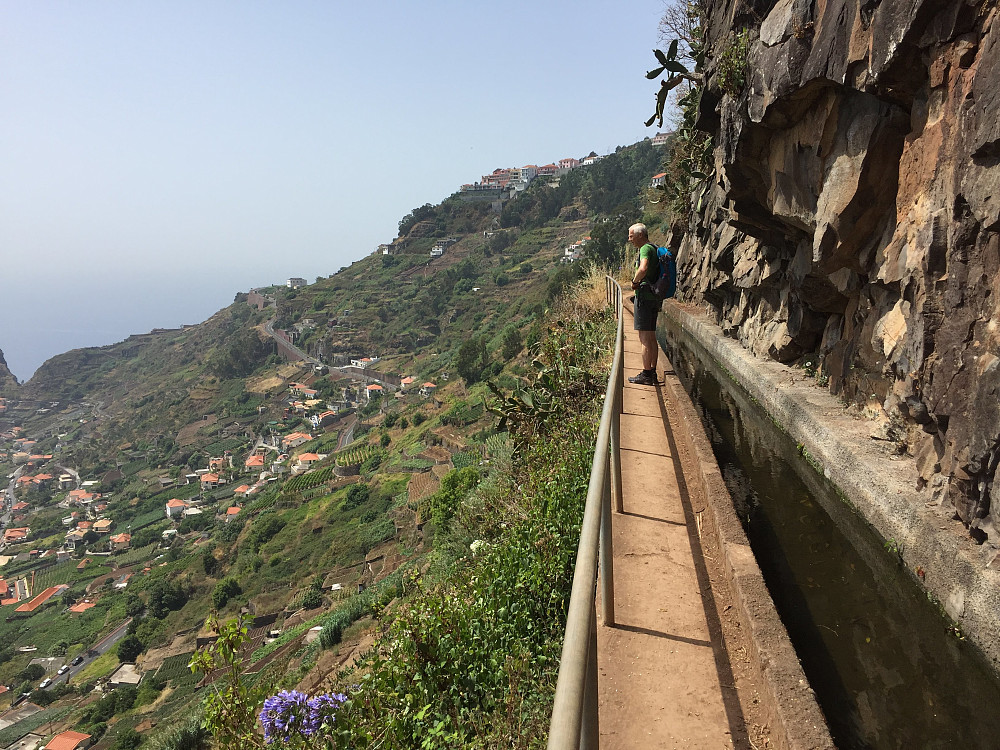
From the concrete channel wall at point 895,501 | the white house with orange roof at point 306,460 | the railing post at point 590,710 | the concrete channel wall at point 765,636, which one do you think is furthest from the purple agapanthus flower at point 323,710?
the white house with orange roof at point 306,460

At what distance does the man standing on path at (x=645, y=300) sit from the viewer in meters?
5.85

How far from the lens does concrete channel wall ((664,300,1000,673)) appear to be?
2.93 metres

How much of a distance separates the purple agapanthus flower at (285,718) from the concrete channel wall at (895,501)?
3.52m

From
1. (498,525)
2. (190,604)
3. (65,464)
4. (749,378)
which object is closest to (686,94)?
(749,378)

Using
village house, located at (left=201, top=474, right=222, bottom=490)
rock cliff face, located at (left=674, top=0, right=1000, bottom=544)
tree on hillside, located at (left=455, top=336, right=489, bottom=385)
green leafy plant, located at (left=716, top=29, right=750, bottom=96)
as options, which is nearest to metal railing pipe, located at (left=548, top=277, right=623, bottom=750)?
rock cliff face, located at (left=674, top=0, right=1000, bottom=544)

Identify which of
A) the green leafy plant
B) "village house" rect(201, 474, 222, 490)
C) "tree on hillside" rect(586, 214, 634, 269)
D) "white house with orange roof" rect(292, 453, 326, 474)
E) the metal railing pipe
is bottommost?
"village house" rect(201, 474, 222, 490)

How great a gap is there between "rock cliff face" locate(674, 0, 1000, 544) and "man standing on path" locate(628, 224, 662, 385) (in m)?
1.73

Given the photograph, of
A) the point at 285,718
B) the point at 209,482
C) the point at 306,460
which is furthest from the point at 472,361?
the point at 285,718

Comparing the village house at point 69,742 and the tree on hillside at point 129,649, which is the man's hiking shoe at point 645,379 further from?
the tree on hillside at point 129,649

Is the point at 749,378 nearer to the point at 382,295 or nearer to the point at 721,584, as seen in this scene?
the point at 721,584

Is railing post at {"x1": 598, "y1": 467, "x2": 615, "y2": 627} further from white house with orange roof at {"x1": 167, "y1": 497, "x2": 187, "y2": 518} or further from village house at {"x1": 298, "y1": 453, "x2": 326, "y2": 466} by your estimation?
white house with orange roof at {"x1": 167, "y1": 497, "x2": 187, "y2": 518}

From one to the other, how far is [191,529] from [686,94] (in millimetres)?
69931

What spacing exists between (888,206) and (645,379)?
299 cm

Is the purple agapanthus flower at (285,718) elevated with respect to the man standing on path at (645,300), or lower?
lower
